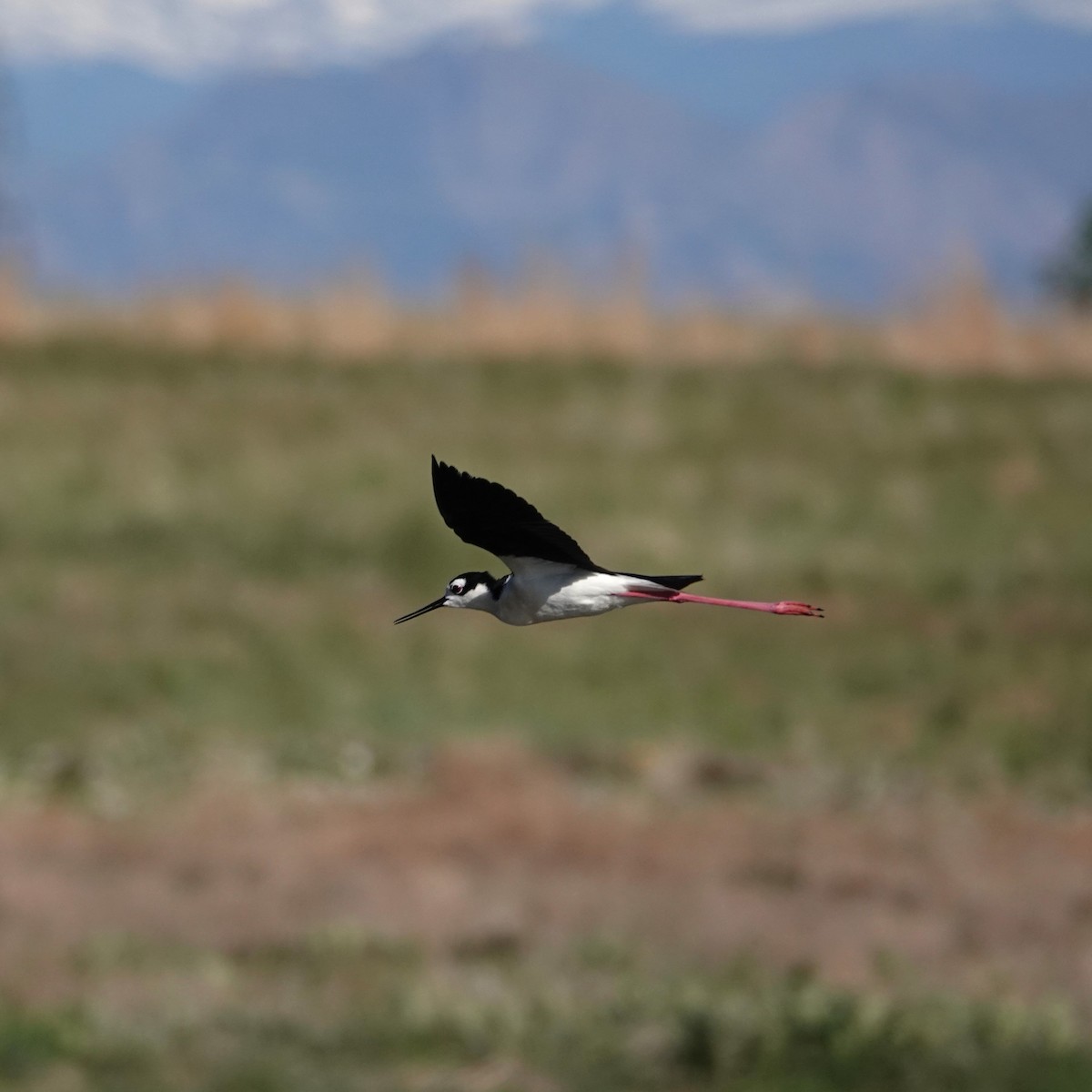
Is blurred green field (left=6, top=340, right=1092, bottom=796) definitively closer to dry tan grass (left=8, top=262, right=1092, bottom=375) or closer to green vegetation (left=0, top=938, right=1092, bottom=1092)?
green vegetation (left=0, top=938, right=1092, bottom=1092)

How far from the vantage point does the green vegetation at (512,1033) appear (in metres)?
30.4

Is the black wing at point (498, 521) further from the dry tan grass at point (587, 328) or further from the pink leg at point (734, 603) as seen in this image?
the dry tan grass at point (587, 328)

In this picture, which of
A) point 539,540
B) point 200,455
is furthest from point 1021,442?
point 539,540

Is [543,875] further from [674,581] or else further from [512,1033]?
[674,581]

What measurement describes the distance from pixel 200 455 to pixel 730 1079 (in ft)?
65.5

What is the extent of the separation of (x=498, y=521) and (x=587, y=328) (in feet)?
8.61

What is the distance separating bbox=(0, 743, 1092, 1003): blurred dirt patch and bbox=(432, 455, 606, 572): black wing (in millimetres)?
34753

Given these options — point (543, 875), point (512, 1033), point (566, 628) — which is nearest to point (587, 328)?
point (512, 1033)

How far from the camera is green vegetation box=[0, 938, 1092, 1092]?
30391mm

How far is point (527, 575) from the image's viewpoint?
1945 mm

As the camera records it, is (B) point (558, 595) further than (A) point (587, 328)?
No

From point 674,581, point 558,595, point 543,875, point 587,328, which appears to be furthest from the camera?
point 543,875

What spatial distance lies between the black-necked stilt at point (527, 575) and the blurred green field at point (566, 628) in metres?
41.2

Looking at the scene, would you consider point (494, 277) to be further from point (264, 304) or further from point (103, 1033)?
point (103, 1033)
